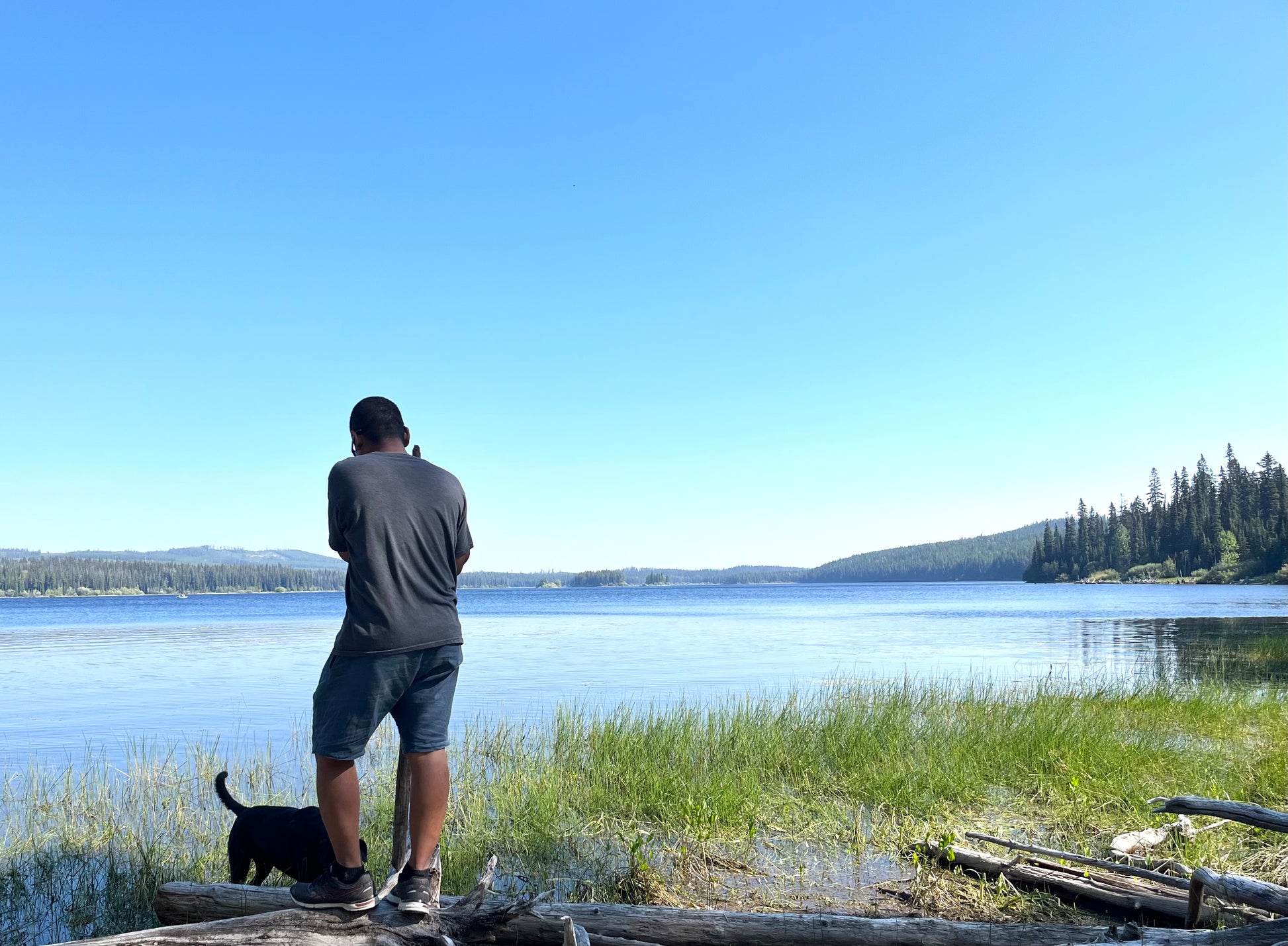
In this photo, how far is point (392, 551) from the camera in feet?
12.6

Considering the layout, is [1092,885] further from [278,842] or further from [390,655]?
[278,842]

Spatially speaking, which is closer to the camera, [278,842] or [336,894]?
[336,894]

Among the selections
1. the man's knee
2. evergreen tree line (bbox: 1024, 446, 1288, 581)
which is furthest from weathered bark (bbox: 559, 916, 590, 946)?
evergreen tree line (bbox: 1024, 446, 1288, 581)

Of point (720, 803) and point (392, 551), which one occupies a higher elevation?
point (392, 551)

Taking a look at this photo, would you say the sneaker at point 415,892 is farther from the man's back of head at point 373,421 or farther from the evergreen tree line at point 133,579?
the evergreen tree line at point 133,579

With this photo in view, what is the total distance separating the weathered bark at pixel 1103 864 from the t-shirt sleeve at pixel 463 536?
3602 mm

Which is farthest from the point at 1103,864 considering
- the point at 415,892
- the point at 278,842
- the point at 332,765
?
the point at 278,842

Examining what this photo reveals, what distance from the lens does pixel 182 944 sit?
11.9 feet

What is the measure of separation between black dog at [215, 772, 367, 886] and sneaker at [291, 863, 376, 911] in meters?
0.44

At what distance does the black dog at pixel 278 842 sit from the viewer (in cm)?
468

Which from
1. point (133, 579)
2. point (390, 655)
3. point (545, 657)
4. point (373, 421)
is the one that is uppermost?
point (373, 421)

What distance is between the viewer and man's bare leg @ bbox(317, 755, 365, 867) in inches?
149

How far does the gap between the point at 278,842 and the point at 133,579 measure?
17092 cm

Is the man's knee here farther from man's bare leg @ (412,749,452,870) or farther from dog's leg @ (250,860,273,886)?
dog's leg @ (250,860,273,886)
